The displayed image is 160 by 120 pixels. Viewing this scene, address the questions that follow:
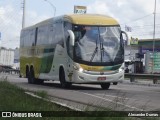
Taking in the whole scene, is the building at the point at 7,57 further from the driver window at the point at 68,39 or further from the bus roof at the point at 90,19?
the driver window at the point at 68,39

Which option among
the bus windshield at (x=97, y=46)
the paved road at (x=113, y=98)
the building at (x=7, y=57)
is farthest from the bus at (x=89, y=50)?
the building at (x=7, y=57)

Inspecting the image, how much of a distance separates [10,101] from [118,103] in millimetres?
2621

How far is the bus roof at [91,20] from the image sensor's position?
22.1 metres

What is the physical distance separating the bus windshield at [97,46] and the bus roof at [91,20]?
0.70 feet

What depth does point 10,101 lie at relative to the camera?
11.5m

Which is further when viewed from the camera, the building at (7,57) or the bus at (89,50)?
the building at (7,57)

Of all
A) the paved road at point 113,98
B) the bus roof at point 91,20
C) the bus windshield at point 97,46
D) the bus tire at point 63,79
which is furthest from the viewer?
the bus tire at point 63,79

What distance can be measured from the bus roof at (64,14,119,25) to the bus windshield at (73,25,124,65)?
0.21 meters

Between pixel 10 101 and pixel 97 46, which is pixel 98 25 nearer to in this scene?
pixel 97 46

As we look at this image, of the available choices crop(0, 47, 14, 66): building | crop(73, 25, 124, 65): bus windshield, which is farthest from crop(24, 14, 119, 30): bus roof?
crop(0, 47, 14, 66): building

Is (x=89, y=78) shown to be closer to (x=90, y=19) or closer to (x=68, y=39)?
(x=68, y=39)

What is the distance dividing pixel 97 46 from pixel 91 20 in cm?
139

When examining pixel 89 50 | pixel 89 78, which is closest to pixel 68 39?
pixel 89 50

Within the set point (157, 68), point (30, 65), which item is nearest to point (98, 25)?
point (30, 65)
